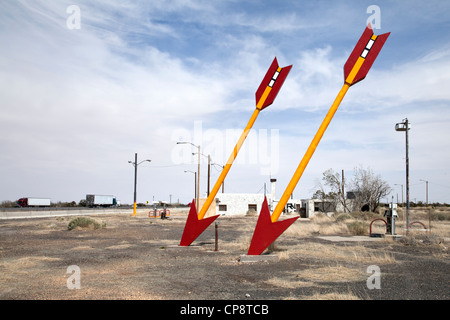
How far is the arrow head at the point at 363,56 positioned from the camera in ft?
42.7

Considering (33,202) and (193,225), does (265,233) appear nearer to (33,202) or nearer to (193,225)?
(193,225)

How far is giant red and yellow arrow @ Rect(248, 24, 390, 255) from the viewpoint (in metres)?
13.0

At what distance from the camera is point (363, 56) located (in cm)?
1309

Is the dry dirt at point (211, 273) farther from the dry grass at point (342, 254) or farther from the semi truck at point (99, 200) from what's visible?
the semi truck at point (99, 200)

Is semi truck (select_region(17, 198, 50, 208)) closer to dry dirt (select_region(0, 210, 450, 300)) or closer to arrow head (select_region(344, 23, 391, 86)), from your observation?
dry dirt (select_region(0, 210, 450, 300))

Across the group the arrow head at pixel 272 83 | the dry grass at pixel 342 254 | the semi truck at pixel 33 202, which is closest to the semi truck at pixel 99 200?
the semi truck at pixel 33 202

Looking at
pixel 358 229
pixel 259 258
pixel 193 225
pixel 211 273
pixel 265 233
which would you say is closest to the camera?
pixel 211 273

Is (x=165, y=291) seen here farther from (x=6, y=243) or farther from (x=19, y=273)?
(x=6, y=243)

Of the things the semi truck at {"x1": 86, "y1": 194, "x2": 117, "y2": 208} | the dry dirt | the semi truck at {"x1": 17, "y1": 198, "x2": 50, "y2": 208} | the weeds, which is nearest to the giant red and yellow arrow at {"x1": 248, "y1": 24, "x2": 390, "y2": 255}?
the dry dirt

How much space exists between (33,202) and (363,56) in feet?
274

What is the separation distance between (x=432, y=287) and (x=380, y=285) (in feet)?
3.75

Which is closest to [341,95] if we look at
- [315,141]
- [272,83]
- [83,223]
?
[315,141]
